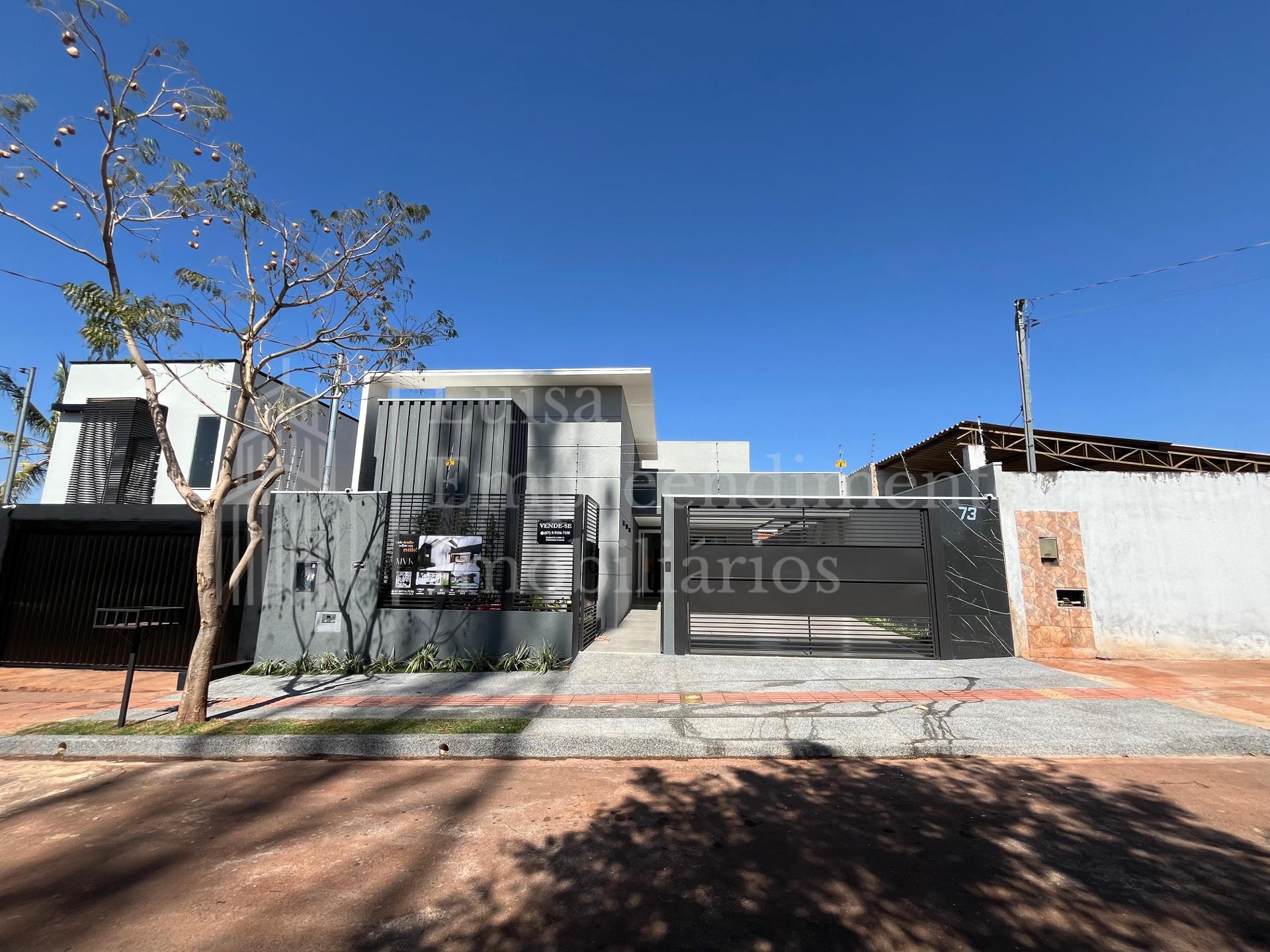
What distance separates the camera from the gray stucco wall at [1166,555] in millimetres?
10219

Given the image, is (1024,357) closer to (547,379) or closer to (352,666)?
(547,379)

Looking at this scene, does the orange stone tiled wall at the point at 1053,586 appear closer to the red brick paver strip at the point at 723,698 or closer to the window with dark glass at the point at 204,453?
the red brick paver strip at the point at 723,698

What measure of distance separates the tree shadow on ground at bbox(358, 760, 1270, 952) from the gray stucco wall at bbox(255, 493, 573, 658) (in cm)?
525

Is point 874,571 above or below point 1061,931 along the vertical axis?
above

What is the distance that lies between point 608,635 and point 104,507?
10.1 m

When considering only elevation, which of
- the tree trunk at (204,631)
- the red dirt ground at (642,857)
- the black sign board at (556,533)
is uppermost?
the black sign board at (556,533)

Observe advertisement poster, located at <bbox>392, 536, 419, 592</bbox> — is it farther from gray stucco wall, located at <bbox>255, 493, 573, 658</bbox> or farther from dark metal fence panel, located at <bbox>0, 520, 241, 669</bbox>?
dark metal fence panel, located at <bbox>0, 520, 241, 669</bbox>

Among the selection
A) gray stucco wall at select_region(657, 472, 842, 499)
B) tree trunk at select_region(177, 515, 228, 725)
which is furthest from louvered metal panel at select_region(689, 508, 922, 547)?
gray stucco wall at select_region(657, 472, 842, 499)

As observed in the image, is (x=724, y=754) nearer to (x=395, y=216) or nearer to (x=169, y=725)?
(x=169, y=725)

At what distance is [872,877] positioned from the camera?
3.21 metres

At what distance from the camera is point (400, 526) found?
9773 millimetres

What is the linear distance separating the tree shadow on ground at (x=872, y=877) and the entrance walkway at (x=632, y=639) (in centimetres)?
593

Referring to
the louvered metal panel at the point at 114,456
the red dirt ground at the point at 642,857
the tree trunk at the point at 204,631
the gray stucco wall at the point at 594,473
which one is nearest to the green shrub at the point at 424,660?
the tree trunk at the point at 204,631

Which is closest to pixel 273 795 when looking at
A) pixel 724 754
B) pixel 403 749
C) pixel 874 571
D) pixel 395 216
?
pixel 403 749
